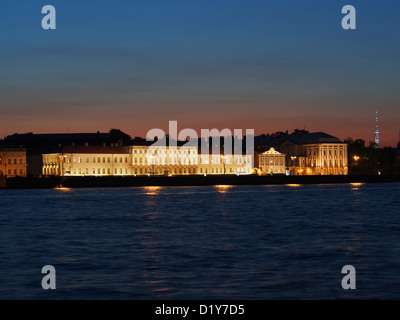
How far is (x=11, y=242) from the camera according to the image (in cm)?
2072

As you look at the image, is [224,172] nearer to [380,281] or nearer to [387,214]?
[387,214]

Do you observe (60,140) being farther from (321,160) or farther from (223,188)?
(321,160)

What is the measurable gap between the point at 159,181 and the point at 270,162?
87.8 ft

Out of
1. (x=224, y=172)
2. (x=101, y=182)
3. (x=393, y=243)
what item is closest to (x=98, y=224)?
(x=393, y=243)

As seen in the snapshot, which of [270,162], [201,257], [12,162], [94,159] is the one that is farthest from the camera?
[270,162]

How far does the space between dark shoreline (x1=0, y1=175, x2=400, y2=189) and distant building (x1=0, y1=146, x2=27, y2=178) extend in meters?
11.5

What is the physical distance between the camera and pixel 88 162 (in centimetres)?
9281

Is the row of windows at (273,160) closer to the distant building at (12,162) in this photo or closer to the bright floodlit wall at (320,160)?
the bright floodlit wall at (320,160)

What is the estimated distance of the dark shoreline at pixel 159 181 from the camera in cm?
7694

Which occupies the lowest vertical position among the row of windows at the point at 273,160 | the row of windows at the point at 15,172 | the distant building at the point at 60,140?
the row of windows at the point at 15,172

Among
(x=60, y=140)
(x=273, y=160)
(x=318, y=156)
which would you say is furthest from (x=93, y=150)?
(x=318, y=156)

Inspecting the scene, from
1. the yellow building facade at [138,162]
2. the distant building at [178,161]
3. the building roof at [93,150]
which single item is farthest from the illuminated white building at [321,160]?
the building roof at [93,150]

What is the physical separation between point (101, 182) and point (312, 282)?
71.0 m

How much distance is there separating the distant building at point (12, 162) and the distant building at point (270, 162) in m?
35.9
